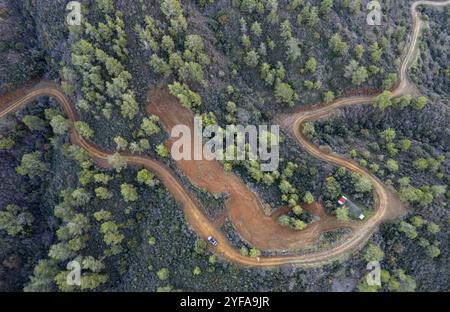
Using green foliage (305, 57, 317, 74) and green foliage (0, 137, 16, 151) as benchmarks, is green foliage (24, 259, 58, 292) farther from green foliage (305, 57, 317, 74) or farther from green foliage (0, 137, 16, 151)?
green foliage (305, 57, 317, 74)

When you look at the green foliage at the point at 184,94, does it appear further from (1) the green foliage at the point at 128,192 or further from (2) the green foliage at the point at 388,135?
(2) the green foliage at the point at 388,135

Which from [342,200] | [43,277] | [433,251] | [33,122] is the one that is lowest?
[43,277]

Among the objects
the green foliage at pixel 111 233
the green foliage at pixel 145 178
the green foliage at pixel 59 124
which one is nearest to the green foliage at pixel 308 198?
the green foliage at pixel 145 178

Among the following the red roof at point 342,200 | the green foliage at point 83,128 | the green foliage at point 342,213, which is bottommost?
the green foliage at point 342,213

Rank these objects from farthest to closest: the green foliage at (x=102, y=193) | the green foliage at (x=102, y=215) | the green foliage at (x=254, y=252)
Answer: the green foliage at (x=102, y=193) → the green foliage at (x=102, y=215) → the green foliage at (x=254, y=252)

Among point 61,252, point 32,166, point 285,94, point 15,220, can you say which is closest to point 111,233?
point 61,252

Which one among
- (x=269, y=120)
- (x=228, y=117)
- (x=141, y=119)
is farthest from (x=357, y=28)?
(x=141, y=119)

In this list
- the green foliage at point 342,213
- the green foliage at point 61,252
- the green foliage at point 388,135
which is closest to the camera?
the green foliage at point 342,213

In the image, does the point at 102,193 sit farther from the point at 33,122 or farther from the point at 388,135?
the point at 388,135

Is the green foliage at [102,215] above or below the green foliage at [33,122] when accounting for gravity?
below
